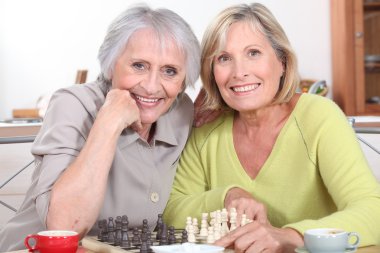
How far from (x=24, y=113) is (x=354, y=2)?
269cm

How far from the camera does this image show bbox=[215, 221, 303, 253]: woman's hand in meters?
1.50

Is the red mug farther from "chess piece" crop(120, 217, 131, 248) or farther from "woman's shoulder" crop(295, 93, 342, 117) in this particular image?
"woman's shoulder" crop(295, 93, 342, 117)

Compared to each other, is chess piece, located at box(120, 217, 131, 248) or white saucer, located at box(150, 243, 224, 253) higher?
white saucer, located at box(150, 243, 224, 253)

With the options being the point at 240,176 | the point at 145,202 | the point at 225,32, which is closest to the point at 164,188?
the point at 145,202

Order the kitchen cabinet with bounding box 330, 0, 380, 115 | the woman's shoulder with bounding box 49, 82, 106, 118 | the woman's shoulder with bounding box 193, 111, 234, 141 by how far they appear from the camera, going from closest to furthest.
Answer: the woman's shoulder with bounding box 49, 82, 106, 118 < the woman's shoulder with bounding box 193, 111, 234, 141 < the kitchen cabinet with bounding box 330, 0, 380, 115

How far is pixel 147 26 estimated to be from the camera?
75.5 inches

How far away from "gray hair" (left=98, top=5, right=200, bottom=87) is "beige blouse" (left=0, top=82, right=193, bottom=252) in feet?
0.44

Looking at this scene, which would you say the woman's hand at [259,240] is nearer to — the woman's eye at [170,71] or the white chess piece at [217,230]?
the white chess piece at [217,230]

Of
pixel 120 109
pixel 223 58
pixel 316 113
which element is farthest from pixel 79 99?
pixel 316 113

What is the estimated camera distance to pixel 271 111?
205 centimetres

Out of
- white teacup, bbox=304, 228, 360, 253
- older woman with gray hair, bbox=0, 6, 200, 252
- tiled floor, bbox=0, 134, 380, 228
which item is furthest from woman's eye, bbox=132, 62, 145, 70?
tiled floor, bbox=0, 134, 380, 228

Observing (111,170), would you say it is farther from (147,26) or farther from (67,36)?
(67,36)

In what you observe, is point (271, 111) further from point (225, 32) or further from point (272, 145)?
point (225, 32)

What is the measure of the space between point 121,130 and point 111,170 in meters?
0.15
